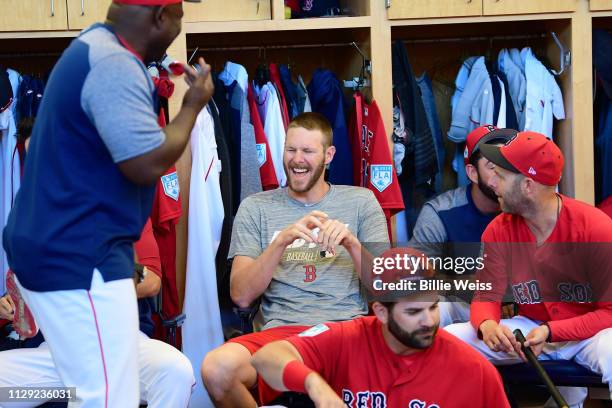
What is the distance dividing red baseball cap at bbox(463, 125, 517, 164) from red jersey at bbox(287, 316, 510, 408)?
1201 millimetres

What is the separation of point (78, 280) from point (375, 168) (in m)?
2.23

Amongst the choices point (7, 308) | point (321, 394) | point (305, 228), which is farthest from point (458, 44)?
point (321, 394)

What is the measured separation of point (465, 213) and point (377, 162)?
45cm

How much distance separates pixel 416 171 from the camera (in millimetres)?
4141

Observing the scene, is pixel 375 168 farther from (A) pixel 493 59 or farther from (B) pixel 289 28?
(A) pixel 493 59

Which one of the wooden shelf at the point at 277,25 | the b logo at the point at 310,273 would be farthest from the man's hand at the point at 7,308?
the wooden shelf at the point at 277,25

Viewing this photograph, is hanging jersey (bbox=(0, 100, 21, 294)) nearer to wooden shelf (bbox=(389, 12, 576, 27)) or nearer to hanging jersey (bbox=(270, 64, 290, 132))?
hanging jersey (bbox=(270, 64, 290, 132))

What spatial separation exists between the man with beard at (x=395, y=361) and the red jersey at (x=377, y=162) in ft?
4.30

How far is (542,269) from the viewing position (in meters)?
3.19

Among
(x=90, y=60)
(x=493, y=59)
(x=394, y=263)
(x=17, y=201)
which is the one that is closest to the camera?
(x=90, y=60)

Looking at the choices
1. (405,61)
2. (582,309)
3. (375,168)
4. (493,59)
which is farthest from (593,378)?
(493,59)

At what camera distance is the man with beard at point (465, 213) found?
3.65m

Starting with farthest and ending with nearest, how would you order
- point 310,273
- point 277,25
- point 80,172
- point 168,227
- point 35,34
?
point 277,25
point 35,34
point 168,227
point 310,273
point 80,172

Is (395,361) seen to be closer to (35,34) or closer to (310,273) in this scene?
(310,273)
